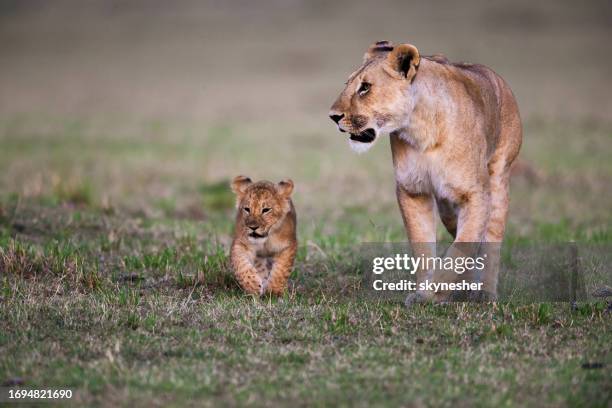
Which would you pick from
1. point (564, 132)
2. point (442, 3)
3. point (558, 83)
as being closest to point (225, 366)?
point (564, 132)

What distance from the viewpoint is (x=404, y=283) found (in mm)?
8625

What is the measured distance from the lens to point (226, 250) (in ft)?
32.3

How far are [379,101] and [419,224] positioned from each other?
1.05 m

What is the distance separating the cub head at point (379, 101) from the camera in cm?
759

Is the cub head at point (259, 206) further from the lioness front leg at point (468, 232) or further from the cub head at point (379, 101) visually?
the lioness front leg at point (468, 232)

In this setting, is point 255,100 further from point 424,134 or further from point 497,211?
point 424,134

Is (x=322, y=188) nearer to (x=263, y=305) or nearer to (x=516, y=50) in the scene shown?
(x=263, y=305)

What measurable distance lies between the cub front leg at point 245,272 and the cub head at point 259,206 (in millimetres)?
158

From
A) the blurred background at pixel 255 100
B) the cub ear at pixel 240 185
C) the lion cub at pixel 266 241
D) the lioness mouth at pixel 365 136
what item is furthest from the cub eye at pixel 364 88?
the blurred background at pixel 255 100

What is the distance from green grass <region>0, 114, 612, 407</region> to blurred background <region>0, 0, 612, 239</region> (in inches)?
26.3

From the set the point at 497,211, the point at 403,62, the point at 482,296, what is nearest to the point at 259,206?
the point at 403,62

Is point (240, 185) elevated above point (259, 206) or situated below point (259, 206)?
above

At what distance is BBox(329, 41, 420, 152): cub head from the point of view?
Result: 299 inches

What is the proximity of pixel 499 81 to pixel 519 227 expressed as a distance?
4054mm
